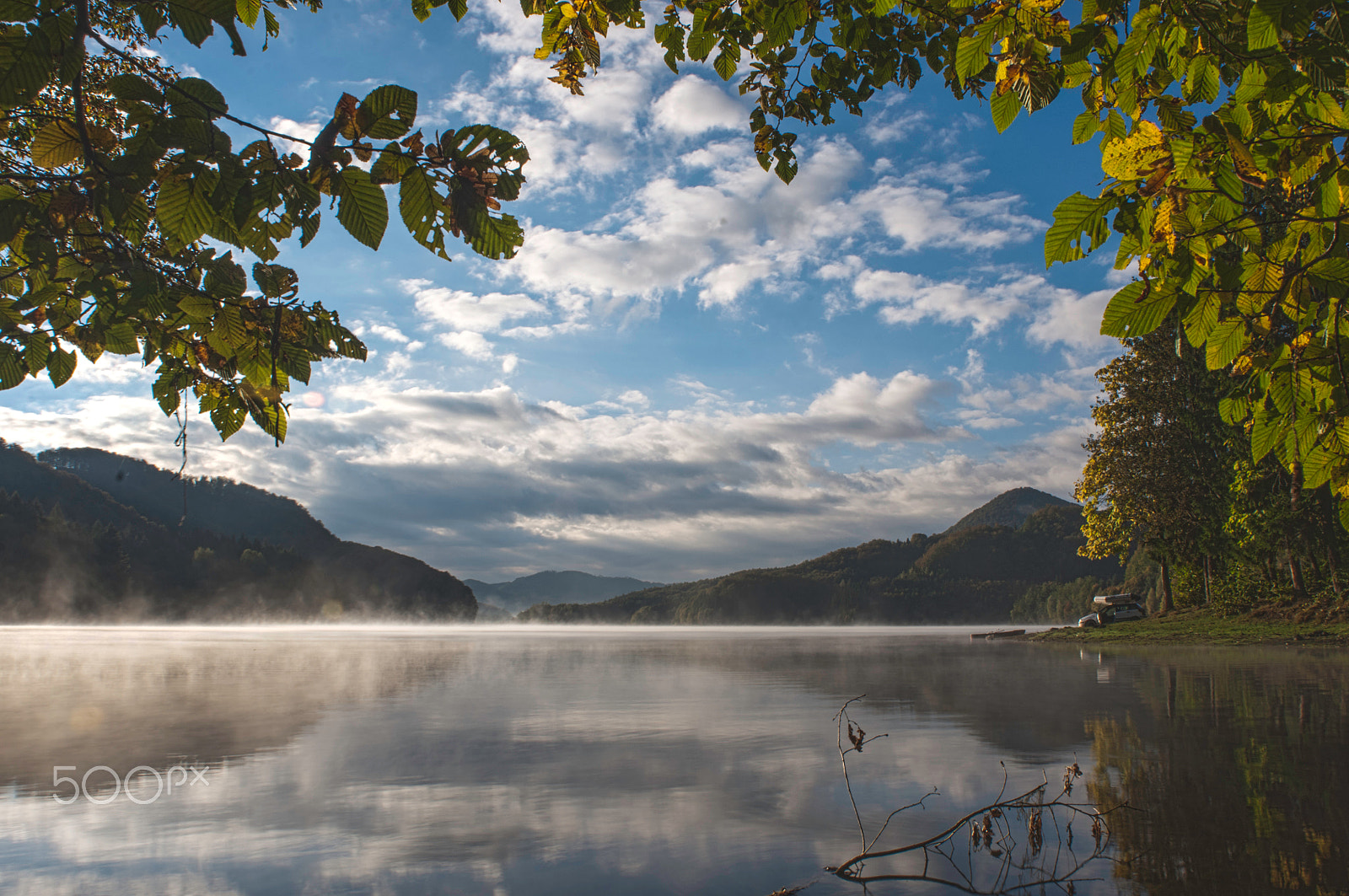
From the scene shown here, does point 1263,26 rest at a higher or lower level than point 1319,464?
higher

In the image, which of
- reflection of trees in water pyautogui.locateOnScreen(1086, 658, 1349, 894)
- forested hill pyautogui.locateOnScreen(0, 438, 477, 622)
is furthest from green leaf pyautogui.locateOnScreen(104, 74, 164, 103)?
forested hill pyautogui.locateOnScreen(0, 438, 477, 622)

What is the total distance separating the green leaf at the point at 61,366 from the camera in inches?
123

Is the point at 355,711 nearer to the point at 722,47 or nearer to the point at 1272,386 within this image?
the point at 722,47

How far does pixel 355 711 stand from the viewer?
13.8 m

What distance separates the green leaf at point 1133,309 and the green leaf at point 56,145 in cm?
400

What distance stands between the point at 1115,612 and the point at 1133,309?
41.7 meters

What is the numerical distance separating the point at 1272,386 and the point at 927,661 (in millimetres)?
22966

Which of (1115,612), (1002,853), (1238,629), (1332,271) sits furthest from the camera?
(1115,612)

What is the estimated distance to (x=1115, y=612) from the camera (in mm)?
37500

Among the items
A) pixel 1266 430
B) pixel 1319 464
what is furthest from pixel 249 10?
pixel 1319 464

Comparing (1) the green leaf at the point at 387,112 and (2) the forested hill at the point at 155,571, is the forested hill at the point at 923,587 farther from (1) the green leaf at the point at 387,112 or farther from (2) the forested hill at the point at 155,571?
(1) the green leaf at the point at 387,112

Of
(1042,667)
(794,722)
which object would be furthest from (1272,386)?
(1042,667)

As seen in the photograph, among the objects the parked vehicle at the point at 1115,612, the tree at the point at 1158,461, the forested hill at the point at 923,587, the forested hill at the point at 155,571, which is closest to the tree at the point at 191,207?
the tree at the point at 1158,461

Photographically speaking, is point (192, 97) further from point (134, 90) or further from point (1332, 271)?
point (1332, 271)
